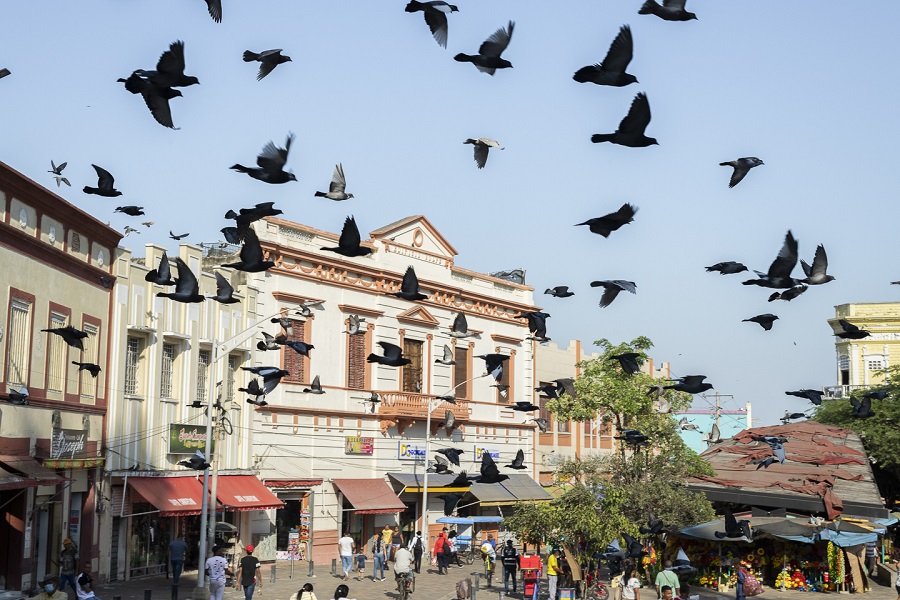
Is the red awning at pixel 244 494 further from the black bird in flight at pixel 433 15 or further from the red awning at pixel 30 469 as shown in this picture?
the black bird in flight at pixel 433 15

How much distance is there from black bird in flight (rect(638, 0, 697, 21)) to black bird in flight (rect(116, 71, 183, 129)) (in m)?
6.52

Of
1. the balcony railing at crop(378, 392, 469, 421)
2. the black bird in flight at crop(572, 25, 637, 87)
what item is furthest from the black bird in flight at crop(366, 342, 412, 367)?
the balcony railing at crop(378, 392, 469, 421)

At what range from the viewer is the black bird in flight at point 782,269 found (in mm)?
18719

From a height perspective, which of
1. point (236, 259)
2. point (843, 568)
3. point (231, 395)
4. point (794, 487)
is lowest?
point (843, 568)

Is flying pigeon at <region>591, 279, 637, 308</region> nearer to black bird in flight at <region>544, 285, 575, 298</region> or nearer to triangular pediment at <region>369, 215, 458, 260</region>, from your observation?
black bird in flight at <region>544, 285, 575, 298</region>

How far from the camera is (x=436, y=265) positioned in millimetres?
50844

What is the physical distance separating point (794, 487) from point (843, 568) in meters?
4.15

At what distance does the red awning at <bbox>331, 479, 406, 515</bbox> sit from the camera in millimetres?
43094

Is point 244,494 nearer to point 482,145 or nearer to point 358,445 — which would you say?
point 358,445

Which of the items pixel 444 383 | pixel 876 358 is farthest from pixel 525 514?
pixel 876 358

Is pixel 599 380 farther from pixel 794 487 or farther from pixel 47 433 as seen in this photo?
pixel 47 433

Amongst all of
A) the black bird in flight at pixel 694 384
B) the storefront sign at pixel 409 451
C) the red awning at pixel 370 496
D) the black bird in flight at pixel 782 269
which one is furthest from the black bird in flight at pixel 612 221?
the storefront sign at pixel 409 451

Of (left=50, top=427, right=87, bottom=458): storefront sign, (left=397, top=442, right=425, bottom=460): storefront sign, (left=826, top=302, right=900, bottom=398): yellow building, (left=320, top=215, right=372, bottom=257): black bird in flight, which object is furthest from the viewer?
(left=826, top=302, right=900, bottom=398): yellow building

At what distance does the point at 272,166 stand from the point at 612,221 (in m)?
5.46
